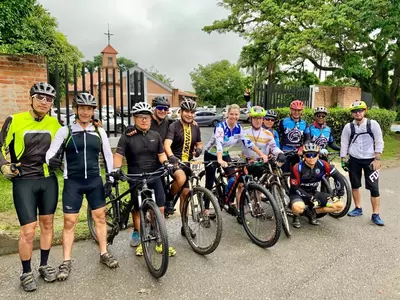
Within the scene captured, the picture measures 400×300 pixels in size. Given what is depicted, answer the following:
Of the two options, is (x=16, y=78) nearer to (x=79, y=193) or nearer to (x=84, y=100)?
(x=84, y=100)

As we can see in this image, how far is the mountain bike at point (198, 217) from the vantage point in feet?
12.7

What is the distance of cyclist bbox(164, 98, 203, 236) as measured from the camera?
424cm

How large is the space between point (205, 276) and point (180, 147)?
5.63 ft

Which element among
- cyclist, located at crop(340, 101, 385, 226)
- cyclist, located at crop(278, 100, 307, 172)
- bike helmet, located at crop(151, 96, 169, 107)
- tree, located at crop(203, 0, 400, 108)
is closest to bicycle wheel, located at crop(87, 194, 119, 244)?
bike helmet, located at crop(151, 96, 169, 107)

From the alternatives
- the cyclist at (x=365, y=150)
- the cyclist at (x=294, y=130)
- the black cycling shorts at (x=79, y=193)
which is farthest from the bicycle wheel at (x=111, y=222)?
the cyclist at (x=365, y=150)

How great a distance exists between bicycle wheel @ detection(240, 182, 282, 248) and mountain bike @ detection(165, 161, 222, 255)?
0.60 metres

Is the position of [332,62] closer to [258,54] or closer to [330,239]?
[258,54]

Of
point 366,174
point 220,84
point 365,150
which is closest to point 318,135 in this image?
point 365,150

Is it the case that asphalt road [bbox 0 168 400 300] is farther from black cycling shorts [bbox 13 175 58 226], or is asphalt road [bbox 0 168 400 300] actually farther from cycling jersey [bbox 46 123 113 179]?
cycling jersey [bbox 46 123 113 179]

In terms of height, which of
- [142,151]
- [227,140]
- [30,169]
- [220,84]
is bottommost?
[30,169]

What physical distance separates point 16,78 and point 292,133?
18.0 ft

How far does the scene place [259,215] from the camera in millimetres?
4258

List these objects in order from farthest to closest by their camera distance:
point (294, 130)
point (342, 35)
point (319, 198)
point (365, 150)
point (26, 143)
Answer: point (342, 35), point (294, 130), point (365, 150), point (319, 198), point (26, 143)

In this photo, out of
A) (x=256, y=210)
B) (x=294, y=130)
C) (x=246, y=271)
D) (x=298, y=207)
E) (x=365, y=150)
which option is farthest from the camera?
(x=294, y=130)
